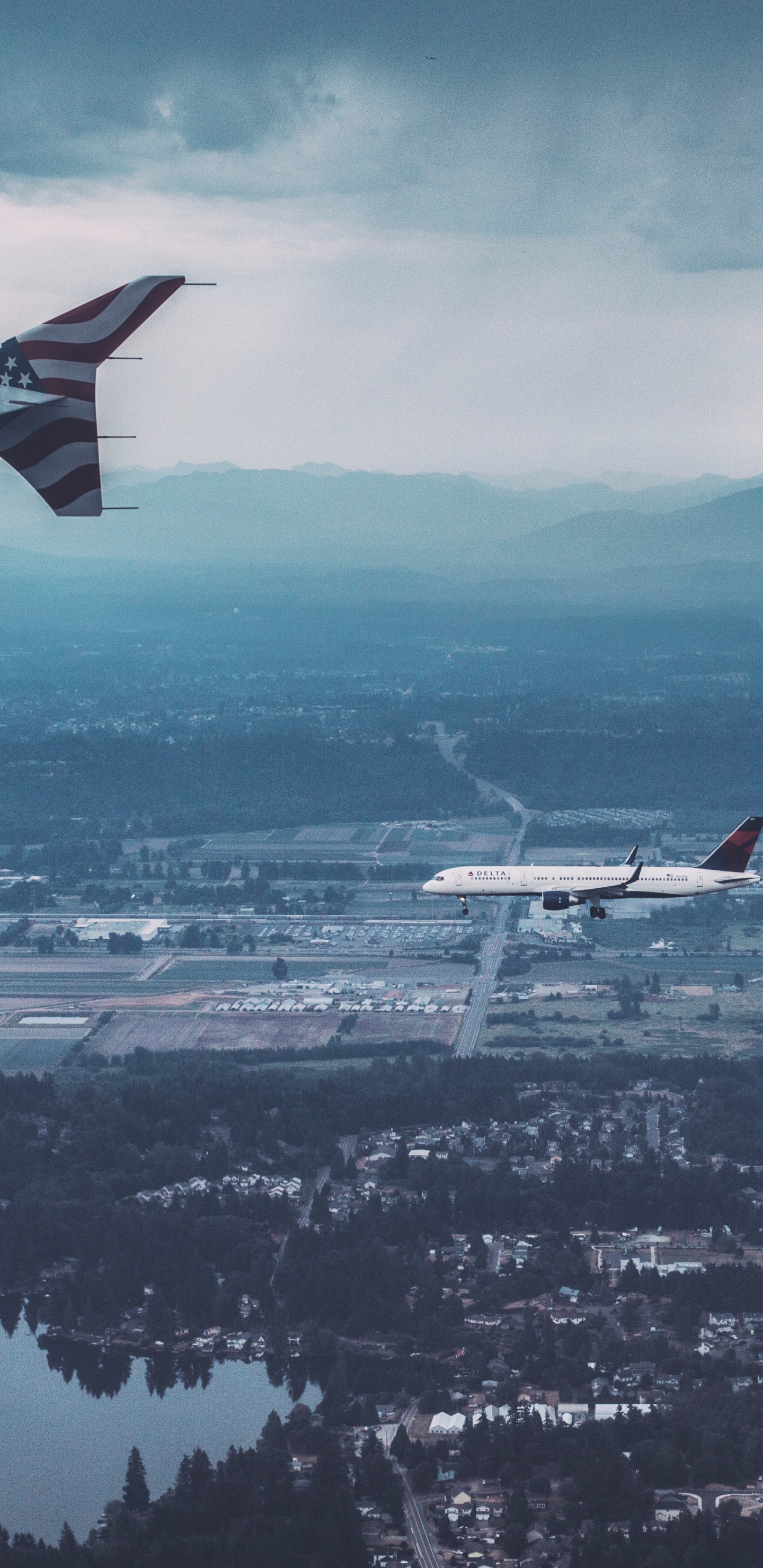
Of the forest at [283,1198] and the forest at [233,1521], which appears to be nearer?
the forest at [233,1521]

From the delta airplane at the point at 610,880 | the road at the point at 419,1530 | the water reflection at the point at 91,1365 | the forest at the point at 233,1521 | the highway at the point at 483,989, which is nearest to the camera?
the delta airplane at the point at 610,880

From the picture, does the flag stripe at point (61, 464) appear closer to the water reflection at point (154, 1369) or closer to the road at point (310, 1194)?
the water reflection at point (154, 1369)

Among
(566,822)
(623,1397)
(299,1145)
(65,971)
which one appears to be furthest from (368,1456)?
(566,822)

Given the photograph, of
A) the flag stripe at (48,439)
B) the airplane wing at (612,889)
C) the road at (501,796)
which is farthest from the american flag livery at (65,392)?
the road at (501,796)

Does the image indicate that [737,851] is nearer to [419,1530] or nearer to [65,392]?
[419,1530]

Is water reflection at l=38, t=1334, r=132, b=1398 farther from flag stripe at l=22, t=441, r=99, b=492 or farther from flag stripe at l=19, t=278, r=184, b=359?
flag stripe at l=19, t=278, r=184, b=359

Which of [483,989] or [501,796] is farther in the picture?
[501,796]

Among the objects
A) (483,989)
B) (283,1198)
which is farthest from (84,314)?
(483,989)
